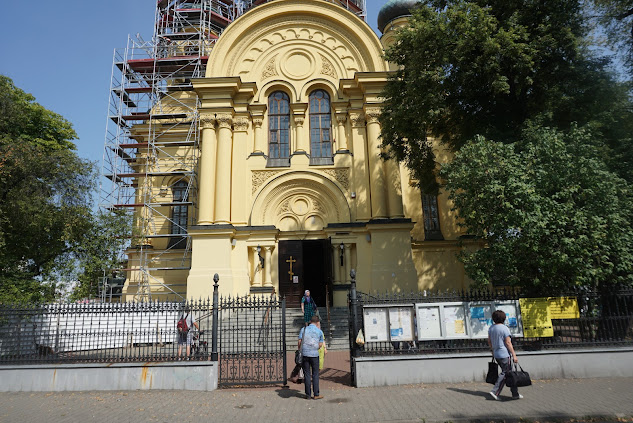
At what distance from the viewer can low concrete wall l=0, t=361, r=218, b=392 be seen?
928 centimetres

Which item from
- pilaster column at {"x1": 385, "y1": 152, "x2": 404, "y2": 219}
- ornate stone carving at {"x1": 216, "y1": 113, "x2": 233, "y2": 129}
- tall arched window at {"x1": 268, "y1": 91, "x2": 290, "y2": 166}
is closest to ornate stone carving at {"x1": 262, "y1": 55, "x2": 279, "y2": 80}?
tall arched window at {"x1": 268, "y1": 91, "x2": 290, "y2": 166}

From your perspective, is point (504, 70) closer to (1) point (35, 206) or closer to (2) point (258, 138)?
(2) point (258, 138)

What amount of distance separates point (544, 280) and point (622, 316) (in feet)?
5.73

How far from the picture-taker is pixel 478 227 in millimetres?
11430

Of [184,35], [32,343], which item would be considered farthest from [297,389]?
[184,35]

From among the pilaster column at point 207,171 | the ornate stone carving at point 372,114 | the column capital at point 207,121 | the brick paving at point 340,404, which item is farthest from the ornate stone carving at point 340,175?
the brick paving at point 340,404

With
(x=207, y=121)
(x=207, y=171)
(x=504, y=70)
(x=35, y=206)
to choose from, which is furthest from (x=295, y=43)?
(x=35, y=206)

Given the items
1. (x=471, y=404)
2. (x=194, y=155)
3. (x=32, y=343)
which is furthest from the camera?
(x=194, y=155)

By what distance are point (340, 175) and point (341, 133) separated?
6.90 ft

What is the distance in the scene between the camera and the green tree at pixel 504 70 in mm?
12594

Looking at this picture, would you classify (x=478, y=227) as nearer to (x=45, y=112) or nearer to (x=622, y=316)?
(x=622, y=316)

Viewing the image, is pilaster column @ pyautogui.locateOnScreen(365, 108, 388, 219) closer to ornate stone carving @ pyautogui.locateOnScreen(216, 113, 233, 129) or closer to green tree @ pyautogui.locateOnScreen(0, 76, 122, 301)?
ornate stone carving @ pyautogui.locateOnScreen(216, 113, 233, 129)

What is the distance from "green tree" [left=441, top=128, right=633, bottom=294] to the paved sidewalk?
2.60 m

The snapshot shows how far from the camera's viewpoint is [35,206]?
14.1 meters
